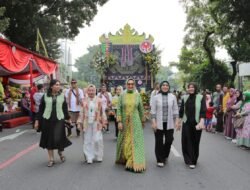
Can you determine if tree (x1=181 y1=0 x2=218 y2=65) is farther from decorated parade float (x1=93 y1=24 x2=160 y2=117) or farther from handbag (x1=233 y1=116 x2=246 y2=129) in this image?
handbag (x1=233 y1=116 x2=246 y2=129)

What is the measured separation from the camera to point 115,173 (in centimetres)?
722

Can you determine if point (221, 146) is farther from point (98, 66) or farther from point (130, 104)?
point (98, 66)

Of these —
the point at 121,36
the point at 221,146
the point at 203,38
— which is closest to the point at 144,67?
the point at 121,36

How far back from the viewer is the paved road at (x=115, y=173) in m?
6.36

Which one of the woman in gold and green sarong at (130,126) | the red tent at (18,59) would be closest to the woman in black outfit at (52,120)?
the woman in gold and green sarong at (130,126)

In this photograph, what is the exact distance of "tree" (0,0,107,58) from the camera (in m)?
25.6

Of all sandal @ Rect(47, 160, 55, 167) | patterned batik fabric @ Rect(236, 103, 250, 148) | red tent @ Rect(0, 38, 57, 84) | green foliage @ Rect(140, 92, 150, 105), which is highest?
red tent @ Rect(0, 38, 57, 84)

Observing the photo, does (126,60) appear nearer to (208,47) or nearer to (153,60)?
(153,60)

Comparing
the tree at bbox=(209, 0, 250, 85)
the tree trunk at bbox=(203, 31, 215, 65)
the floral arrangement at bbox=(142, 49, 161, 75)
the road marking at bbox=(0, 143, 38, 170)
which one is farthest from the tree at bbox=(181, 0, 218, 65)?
the road marking at bbox=(0, 143, 38, 170)

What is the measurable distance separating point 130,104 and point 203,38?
88.9 feet

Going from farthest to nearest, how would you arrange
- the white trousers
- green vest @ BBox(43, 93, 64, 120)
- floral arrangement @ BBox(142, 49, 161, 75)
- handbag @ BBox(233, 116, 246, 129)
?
floral arrangement @ BBox(142, 49, 161, 75) < handbag @ BBox(233, 116, 246, 129) < the white trousers < green vest @ BBox(43, 93, 64, 120)

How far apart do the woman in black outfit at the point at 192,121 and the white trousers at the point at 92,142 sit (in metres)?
1.70

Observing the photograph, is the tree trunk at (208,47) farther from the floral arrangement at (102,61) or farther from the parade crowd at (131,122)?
the parade crowd at (131,122)

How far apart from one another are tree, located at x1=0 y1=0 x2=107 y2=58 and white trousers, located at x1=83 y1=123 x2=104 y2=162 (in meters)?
17.4
